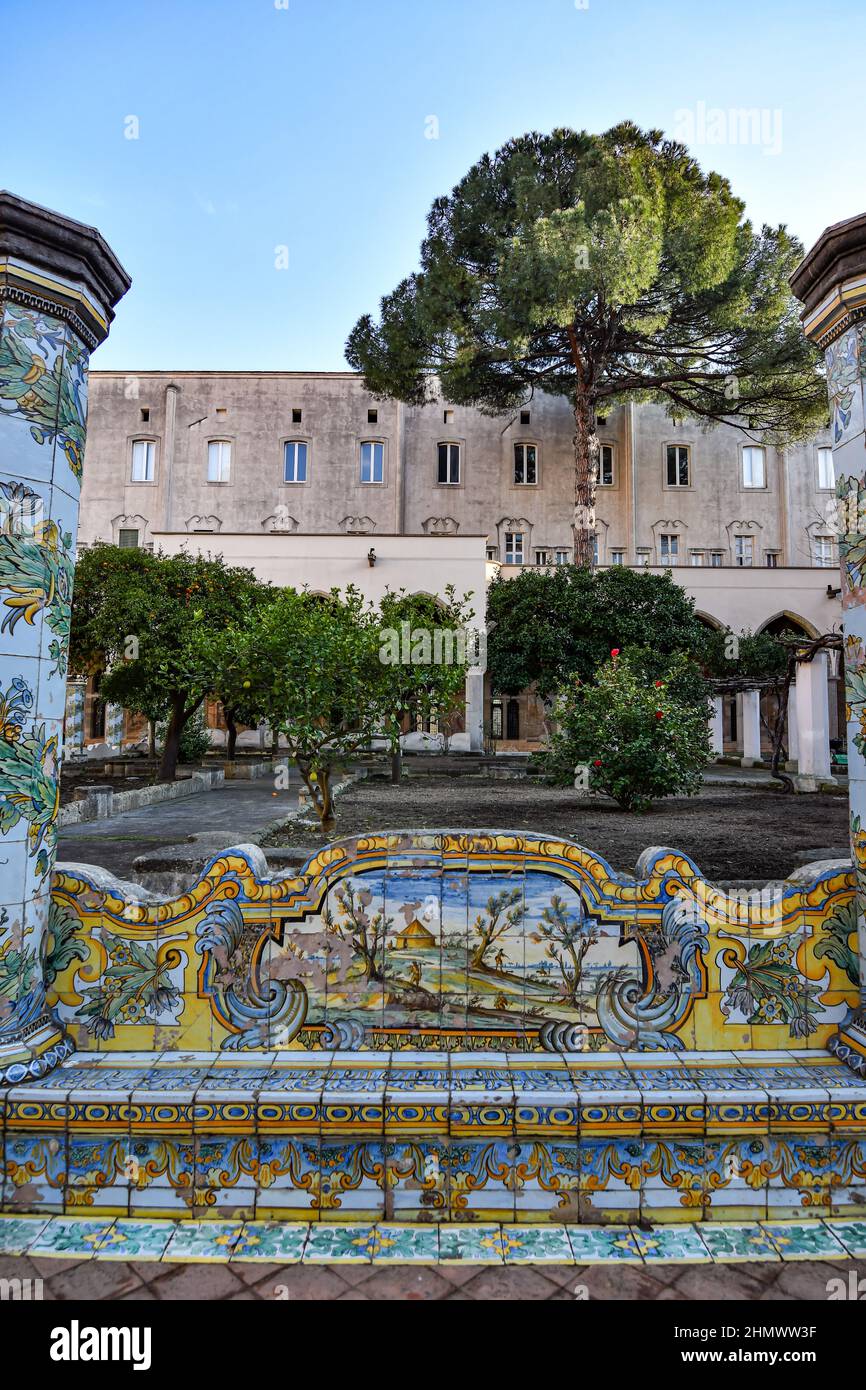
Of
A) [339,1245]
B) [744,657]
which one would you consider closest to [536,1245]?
[339,1245]

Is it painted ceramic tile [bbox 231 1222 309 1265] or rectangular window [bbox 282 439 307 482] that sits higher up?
rectangular window [bbox 282 439 307 482]

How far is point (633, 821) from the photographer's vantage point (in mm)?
8969

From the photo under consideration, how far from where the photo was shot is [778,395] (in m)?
21.7

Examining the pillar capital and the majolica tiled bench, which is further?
the pillar capital

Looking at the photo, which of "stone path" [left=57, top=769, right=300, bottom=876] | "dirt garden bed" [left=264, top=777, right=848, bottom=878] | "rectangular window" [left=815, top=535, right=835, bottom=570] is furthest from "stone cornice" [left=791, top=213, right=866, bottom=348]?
"rectangular window" [left=815, top=535, right=835, bottom=570]

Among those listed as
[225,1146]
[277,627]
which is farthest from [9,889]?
[277,627]

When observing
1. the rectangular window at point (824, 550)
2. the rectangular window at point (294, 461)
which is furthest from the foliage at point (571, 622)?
the rectangular window at point (294, 461)

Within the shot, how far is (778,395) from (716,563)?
368 inches

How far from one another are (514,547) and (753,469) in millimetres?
10040

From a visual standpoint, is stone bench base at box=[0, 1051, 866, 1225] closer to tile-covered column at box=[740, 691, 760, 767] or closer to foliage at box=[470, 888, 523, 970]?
foliage at box=[470, 888, 523, 970]

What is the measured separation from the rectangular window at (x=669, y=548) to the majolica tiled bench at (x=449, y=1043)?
2944 centimetres

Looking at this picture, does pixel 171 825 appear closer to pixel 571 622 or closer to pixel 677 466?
pixel 571 622

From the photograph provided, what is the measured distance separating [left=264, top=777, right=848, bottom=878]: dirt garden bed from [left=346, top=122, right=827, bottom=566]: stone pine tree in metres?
10.4

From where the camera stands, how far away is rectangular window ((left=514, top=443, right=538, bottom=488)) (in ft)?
99.2
